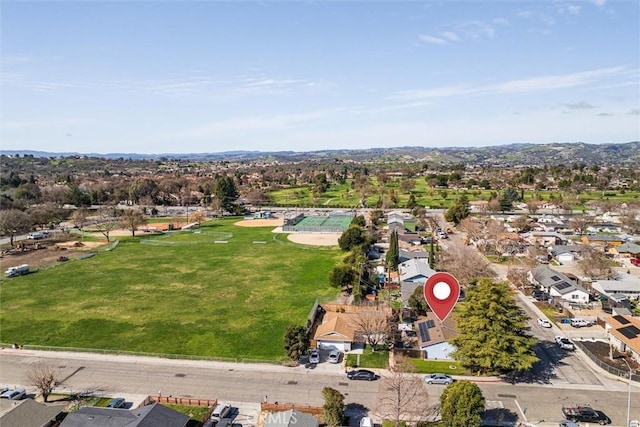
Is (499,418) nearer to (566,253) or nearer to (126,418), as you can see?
(126,418)

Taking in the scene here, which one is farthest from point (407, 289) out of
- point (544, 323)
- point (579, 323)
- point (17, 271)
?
point (17, 271)

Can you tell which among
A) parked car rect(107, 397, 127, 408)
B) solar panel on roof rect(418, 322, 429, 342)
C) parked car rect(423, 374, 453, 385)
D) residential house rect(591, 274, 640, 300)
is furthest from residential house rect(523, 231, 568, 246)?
parked car rect(107, 397, 127, 408)

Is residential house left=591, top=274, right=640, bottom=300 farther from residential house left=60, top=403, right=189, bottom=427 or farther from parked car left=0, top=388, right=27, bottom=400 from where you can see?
parked car left=0, top=388, right=27, bottom=400

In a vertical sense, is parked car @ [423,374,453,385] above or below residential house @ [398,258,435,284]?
below

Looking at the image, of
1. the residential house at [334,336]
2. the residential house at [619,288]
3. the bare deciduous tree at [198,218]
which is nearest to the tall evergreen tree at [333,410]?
the residential house at [334,336]

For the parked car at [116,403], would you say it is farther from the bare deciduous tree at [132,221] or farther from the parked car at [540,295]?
the bare deciduous tree at [132,221]

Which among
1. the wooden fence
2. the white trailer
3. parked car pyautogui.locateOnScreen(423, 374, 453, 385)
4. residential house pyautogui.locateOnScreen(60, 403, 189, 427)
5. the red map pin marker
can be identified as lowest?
parked car pyautogui.locateOnScreen(423, 374, 453, 385)

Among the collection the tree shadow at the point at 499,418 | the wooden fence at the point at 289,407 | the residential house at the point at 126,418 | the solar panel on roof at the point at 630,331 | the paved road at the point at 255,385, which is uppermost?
the residential house at the point at 126,418
